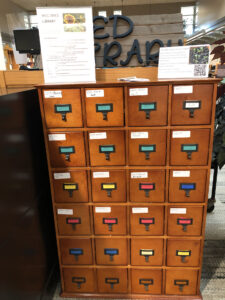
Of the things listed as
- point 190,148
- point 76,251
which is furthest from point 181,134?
point 76,251


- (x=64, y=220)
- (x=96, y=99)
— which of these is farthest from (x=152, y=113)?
(x=64, y=220)

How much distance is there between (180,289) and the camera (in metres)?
1.54

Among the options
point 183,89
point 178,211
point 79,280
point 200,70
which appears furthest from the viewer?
point 79,280

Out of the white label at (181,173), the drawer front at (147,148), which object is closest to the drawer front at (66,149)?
the drawer front at (147,148)

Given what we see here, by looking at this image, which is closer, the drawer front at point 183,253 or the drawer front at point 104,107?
the drawer front at point 104,107

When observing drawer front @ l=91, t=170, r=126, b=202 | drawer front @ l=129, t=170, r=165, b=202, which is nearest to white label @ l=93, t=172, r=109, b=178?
drawer front @ l=91, t=170, r=126, b=202

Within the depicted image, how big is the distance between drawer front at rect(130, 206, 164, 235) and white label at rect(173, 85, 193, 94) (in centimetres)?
68

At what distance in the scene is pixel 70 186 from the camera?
135 cm

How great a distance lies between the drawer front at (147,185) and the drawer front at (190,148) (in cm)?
12

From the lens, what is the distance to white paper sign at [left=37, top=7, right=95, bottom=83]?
122cm

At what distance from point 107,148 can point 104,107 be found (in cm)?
23

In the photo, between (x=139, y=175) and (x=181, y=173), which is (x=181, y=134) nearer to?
(x=181, y=173)

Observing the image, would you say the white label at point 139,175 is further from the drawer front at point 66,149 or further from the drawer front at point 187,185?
the drawer front at point 66,149

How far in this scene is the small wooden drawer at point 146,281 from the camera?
4.99 ft
